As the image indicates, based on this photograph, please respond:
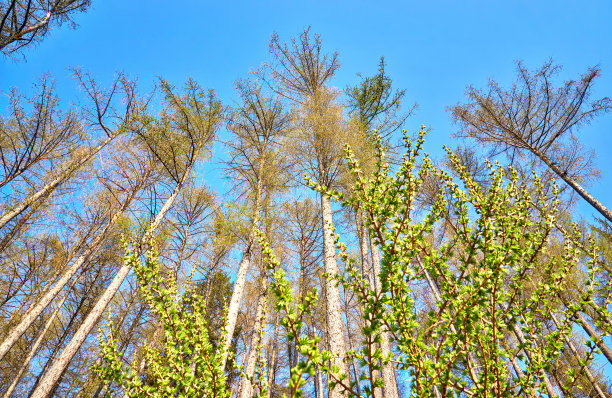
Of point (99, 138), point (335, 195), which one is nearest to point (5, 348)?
point (99, 138)

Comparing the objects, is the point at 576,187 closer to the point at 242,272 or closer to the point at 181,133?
the point at 242,272

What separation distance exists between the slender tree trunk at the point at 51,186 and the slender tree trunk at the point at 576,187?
12757 mm

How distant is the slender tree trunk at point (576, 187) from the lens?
6532 mm

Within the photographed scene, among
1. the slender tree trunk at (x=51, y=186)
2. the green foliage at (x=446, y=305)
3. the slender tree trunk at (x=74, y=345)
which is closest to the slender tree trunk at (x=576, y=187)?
the green foliage at (x=446, y=305)

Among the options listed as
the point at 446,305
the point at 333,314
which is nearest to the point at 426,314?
the point at 446,305

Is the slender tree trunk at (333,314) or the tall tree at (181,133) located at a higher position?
the tall tree at (181,133)

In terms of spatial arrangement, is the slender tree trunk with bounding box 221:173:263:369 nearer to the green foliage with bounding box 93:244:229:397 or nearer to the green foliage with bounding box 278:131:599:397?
the green foliage with bounding box 93:244:229:397

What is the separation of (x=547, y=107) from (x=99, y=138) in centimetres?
1346

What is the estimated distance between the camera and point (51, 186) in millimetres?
7848

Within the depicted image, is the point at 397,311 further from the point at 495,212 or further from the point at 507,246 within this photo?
the point at 495,212

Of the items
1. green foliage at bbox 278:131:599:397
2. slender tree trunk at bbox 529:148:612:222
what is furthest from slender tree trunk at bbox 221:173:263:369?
slender tree trunk at bbox 529:148:612:222

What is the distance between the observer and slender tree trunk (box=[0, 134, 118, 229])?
7.00 m

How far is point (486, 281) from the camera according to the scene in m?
1.60

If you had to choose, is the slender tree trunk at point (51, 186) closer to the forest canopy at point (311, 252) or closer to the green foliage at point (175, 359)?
the forest canopy at point (311, 252)
